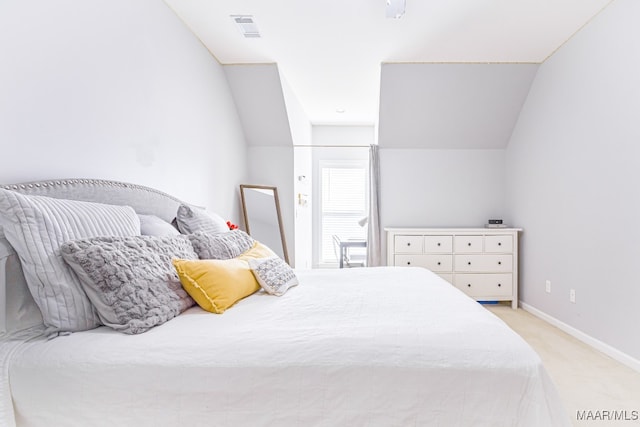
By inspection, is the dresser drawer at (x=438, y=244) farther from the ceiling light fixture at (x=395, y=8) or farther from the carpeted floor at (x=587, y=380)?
the ceiling light fixture at (x=395, y=8)

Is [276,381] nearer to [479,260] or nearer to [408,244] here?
[408,244]

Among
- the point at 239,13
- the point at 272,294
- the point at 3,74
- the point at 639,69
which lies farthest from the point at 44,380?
the point at 639,69

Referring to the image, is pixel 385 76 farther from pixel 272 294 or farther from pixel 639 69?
pixel 272 294

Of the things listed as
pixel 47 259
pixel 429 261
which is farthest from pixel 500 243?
pixel 47 259

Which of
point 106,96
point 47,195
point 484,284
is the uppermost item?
point 106,96

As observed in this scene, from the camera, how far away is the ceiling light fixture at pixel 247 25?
2.62m

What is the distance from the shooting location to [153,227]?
178 centimetres

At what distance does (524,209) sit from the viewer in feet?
12.1

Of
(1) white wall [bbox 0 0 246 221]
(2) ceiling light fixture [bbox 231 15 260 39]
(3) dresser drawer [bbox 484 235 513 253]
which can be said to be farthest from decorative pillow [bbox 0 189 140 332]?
(3) dresser drawer [bbox 484 235 513 253]

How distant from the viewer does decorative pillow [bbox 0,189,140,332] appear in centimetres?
111

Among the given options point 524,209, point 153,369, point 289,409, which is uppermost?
point 524,209

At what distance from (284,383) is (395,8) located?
7.81ft

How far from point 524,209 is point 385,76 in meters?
2.04

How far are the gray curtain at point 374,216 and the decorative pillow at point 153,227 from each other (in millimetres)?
2533
